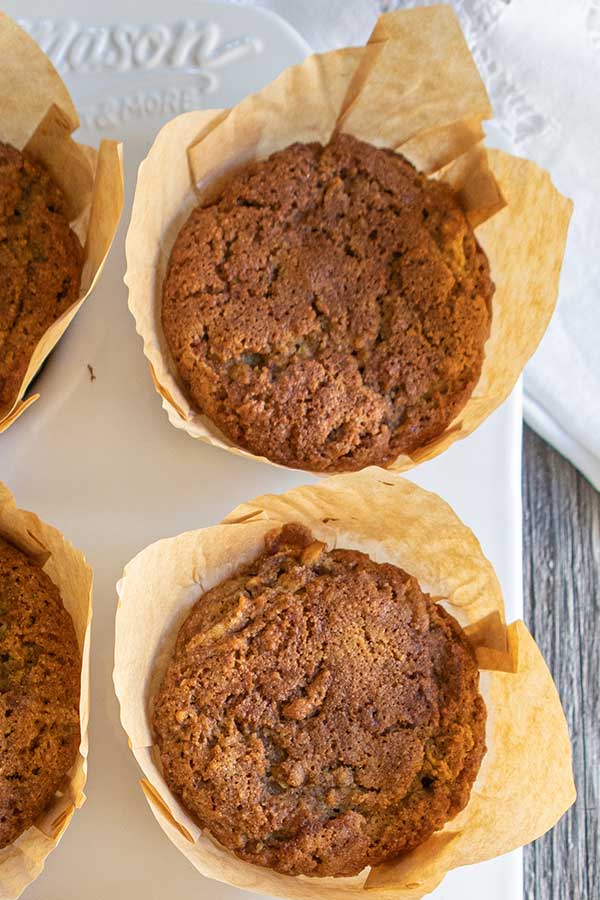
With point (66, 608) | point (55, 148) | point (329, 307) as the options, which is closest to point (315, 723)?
point (66, 608)

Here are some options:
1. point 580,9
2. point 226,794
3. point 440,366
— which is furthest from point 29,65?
point 226,794

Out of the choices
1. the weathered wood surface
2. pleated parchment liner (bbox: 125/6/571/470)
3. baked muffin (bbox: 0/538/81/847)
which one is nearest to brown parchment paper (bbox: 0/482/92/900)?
baked muffin (bbox: 0/538/81/847)

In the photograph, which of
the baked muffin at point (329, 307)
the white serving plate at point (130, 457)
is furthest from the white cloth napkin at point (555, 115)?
the baked muffin at point (329, 307)

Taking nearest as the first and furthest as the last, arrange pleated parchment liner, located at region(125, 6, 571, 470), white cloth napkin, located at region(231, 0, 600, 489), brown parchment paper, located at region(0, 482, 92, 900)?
brown parchment paper, located at region(0, 482, 92, 900) → pleated parchment liner, located at region(125, 6, 571, 470) → white cloth napkin, located at region(231, 0, 600, 489)

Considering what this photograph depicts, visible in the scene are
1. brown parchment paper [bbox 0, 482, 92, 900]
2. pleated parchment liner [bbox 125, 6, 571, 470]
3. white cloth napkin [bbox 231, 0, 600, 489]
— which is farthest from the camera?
white cloth napkin [bbox 231, 0, 600, 489]

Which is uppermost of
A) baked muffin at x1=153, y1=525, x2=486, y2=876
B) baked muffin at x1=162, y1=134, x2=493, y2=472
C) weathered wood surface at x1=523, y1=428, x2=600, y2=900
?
baked muffin at x1=162, y1=134, x2=493, y2=472

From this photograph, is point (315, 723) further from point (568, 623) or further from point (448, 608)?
point (568, 623)

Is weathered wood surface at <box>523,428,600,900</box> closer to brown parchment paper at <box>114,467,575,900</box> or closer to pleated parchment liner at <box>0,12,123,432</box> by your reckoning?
brown parchment paper at <box>114,467,575,900</box>
